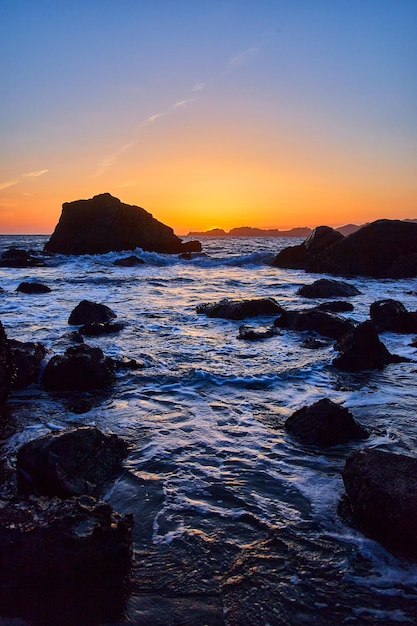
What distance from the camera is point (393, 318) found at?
10555mm

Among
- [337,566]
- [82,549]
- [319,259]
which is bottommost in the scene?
[337,566]

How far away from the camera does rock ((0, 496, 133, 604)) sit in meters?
2.53

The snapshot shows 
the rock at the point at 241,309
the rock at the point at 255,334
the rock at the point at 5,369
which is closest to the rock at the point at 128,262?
the rock at the point at 241,309

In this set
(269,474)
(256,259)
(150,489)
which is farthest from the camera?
(256,259)

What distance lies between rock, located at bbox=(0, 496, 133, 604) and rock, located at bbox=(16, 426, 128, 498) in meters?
0.71

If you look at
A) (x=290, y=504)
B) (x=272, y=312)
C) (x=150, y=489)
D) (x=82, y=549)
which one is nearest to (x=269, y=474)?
(x=290, y=504)

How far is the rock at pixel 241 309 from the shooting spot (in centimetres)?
1188

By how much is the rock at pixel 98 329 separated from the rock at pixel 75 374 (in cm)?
318

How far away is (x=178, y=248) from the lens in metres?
46.4

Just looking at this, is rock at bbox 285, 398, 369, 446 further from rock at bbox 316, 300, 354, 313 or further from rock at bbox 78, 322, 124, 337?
rock at bbox 316, 300, 354, 313

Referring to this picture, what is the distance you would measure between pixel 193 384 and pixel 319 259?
22333 mm

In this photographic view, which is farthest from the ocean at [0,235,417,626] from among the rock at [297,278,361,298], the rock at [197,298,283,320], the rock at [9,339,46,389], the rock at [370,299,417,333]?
the rock at [297,278,361,298]

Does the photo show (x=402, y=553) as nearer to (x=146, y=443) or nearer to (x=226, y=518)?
(x=226, y=518)

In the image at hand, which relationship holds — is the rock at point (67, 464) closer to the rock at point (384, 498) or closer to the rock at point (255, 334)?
the rock at point (384, 498)
